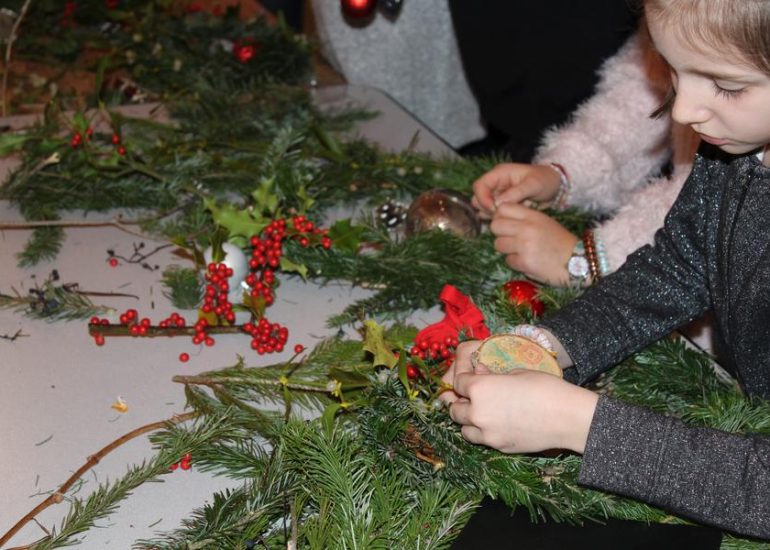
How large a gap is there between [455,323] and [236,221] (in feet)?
0.97

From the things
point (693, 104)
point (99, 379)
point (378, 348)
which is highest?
point (693, 104)

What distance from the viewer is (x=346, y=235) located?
1.06 m

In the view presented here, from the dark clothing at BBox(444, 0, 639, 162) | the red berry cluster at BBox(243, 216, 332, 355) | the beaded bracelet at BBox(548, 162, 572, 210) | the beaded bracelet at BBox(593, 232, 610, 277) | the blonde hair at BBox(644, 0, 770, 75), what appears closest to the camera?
the blonde hair at BBox(644, 0, 770, 75)

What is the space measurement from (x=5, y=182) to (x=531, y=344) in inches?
30.1

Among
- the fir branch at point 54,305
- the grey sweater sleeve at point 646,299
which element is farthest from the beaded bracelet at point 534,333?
the fir branch at point 54,305

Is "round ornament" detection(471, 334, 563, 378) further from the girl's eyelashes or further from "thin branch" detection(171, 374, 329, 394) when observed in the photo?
the girl's eyelashes

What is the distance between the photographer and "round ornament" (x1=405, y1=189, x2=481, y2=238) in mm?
1088

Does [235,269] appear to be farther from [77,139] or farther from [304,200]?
[77,139]

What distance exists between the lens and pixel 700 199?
94cm

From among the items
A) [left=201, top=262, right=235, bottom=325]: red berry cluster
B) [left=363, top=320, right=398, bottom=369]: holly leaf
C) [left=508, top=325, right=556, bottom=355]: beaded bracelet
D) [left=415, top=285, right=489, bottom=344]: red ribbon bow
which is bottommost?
[left=201, top=262, right=235, bottom=325]: red berry cluster

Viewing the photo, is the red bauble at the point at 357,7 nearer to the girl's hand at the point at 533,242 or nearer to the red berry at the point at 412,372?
the girl's hand at the point at 533,242

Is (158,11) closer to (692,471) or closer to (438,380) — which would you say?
(438,380)

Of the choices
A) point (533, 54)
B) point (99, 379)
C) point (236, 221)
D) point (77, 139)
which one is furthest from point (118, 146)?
point (533, 54)

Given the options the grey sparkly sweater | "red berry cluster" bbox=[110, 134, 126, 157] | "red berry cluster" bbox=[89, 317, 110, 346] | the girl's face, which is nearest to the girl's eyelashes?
the girl's face
